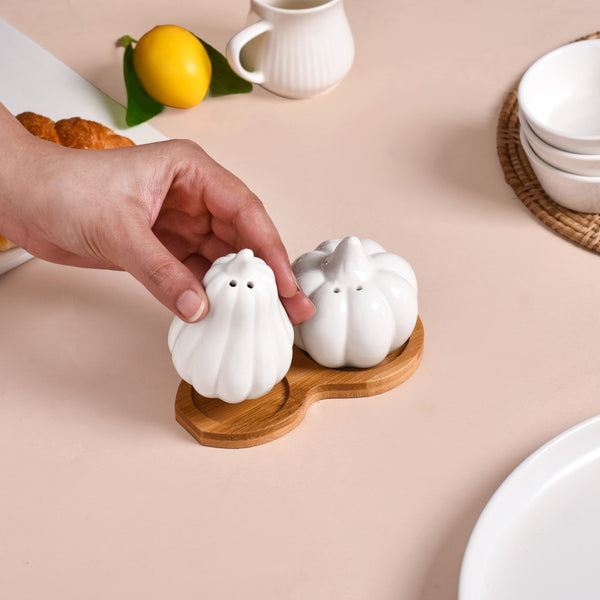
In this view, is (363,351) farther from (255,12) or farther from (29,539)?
(255,12)

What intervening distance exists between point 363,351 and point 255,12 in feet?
1.66

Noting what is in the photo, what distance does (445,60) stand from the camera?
1.20 meters

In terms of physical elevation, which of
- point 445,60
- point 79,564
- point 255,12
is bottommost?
point 79,564

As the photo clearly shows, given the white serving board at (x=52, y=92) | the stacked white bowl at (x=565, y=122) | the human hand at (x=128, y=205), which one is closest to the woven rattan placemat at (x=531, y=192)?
the stacked white bowl at (x=565, y=122)

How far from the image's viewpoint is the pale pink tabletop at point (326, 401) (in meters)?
0.67

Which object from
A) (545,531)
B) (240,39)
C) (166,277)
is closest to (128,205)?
(166,277)

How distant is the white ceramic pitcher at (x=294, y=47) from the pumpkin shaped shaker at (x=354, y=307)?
386 mm

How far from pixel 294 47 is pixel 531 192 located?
340 mm

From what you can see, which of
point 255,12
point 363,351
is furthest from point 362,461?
point 255,12

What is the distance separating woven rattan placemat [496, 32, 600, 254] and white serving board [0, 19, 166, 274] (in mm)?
429

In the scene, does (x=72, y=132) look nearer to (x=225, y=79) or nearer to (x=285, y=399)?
(x=225, y=79)

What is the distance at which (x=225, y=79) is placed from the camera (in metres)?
1.15

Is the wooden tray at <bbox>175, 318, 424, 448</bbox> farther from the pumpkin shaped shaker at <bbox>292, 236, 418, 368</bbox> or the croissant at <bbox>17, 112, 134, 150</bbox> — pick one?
the croissant at <bbox>17, 112, 134, 150</bbox>

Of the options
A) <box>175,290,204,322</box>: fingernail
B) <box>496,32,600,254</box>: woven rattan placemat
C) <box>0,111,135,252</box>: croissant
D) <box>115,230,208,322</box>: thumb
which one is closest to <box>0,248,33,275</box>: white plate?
<box>0,111,135,252</box>: croissant
